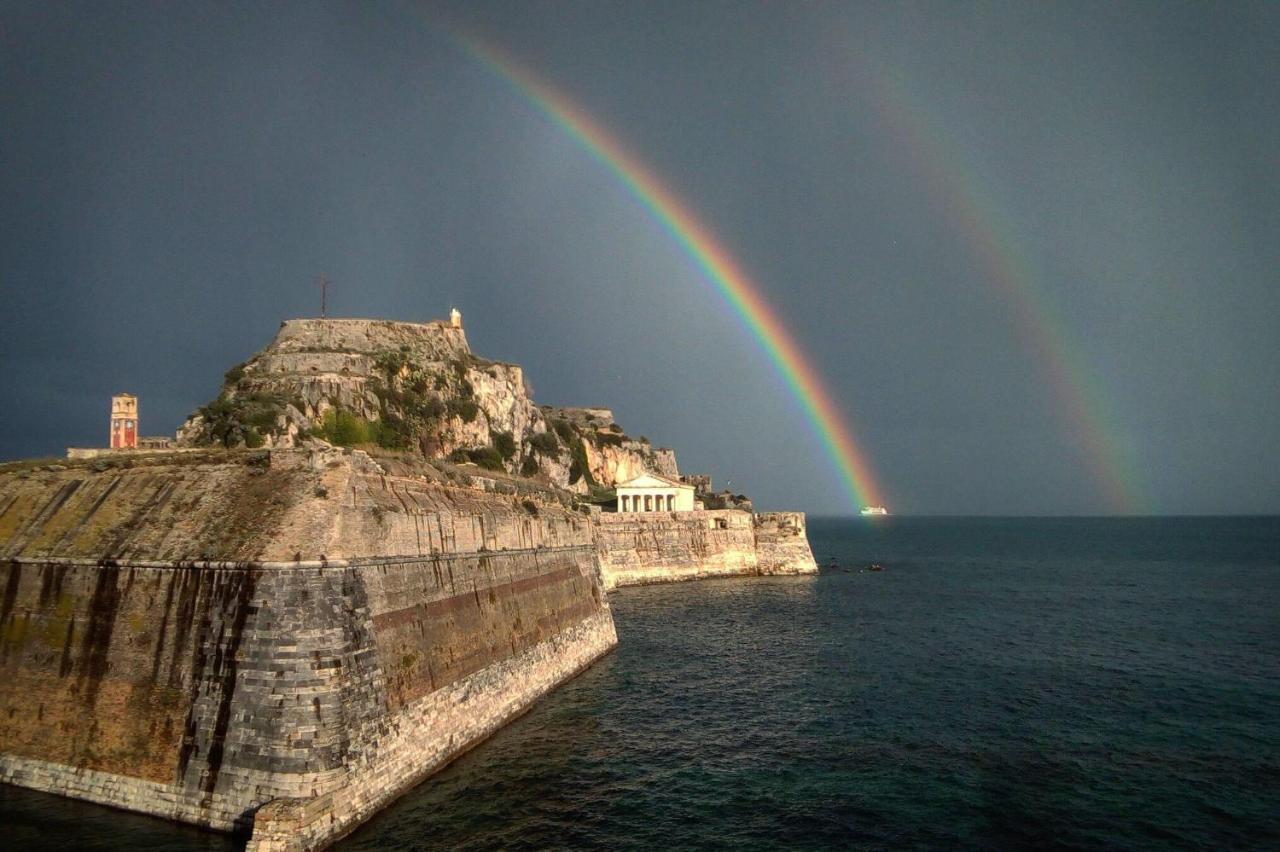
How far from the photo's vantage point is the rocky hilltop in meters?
47.2

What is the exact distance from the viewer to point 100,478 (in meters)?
22.6

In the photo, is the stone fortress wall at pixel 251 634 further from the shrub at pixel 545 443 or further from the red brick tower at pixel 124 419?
the shrub at pixel 545 443

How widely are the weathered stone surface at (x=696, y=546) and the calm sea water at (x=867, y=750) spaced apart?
2295 centimetres

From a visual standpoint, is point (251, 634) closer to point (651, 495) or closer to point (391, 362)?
point (391, 362)

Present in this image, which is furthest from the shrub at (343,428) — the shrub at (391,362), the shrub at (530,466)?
the shrub at (530,466)

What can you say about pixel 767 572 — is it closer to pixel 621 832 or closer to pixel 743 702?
pixel 743 702

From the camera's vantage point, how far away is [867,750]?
25.0m

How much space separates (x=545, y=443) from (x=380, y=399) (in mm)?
33812

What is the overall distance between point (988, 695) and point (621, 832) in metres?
21.0

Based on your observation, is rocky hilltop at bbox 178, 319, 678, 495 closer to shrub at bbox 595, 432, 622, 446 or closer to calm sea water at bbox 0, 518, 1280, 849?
shrub at bbox 595, 432, 622, 446

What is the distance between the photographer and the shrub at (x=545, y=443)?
3460 inches

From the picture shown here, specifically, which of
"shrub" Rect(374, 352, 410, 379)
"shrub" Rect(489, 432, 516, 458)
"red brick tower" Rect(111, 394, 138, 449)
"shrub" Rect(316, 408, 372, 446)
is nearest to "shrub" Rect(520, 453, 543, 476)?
"shrub" Rect(489, 432, 516, 458)

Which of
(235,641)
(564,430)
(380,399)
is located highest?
(564,430)

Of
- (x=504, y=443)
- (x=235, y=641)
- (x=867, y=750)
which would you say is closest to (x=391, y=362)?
(x=504, y=443)
